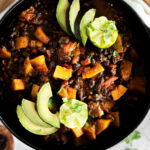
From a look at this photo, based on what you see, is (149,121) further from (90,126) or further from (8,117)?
(8,117)

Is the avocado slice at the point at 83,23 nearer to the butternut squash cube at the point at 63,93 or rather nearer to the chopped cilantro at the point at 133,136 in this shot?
the butternut squash cube at the point at 63,93

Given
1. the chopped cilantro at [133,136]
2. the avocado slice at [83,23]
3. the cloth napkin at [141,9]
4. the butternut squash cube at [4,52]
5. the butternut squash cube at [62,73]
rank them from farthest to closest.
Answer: the chopped cilantro at [133,136] < the cloth napkin at [141,9] < the butternut squash cube at [4,52] < the butternut squash cube at [62,73] < the avocado slice at [83,23]

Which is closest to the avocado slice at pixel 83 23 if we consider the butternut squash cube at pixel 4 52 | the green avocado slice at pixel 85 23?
the green avocado slice at pixel 85 23

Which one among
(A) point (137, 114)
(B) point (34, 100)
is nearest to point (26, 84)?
(B) point (34, 100)

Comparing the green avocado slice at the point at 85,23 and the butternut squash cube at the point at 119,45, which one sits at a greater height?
the green avocado slice at the point at 85,23

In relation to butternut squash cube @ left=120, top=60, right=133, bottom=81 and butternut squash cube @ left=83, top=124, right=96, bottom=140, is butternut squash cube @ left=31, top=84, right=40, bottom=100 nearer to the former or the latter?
butternut squash cube @ left=83, top=124, right=96, bottom=140

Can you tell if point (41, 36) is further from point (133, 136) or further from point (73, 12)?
point (133, 136)
